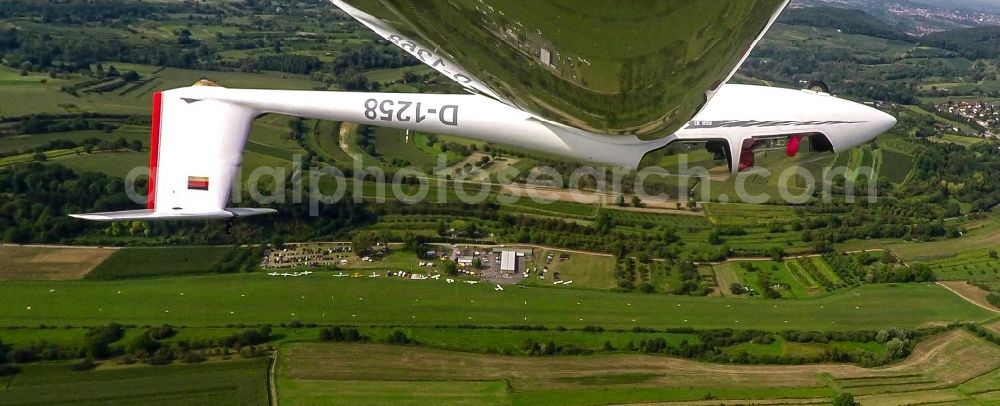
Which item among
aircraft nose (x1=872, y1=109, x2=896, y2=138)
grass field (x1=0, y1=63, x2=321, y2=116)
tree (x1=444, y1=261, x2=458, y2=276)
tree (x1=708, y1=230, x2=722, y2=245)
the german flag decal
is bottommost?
tree (x1=444, y1=261, x2=458, y2=276)

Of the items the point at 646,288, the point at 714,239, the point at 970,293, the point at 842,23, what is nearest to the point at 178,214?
the point at 646,288

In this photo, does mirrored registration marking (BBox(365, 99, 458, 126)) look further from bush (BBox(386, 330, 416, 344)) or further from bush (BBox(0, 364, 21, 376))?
bush (BBox(0, 364, 21, 376))

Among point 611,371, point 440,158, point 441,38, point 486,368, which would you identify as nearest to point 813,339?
point 611,371

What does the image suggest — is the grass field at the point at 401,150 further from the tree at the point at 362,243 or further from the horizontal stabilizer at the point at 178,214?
the horizontal stabilizer at the point at 178,214

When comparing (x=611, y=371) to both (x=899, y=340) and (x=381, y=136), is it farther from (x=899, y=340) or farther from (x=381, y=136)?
(x=381, y=136)

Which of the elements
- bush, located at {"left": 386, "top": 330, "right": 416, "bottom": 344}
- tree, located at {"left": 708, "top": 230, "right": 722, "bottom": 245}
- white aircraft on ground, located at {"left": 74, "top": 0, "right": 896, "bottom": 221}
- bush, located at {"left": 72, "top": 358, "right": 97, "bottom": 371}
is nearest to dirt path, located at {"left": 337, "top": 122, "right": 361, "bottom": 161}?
bush, located at {"left": 386, "top": 330, "right": 416, "bottom": 344}
